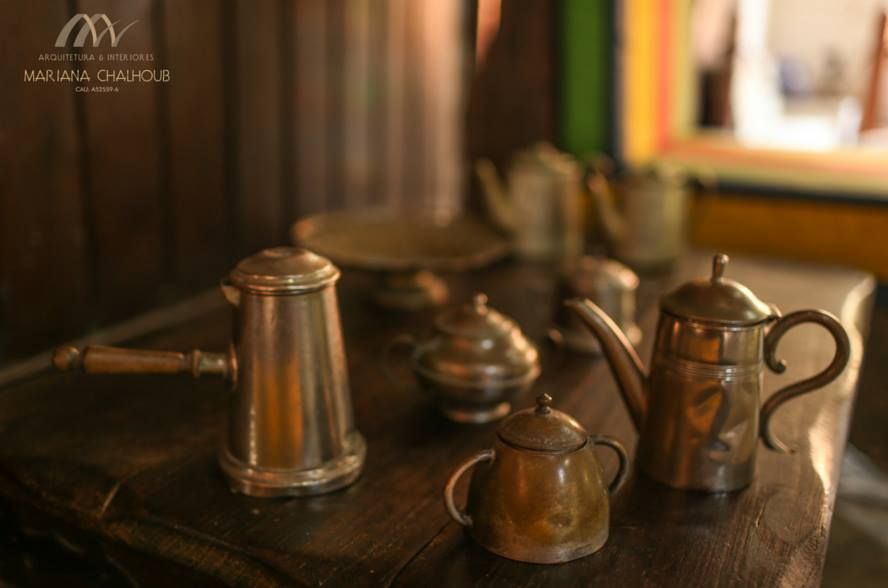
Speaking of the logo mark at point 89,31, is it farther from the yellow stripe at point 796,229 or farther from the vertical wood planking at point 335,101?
the yellow stripe at point 796,229

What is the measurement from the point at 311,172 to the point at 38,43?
0.79m

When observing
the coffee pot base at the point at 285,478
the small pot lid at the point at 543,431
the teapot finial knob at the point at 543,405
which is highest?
the teapot finial knob at the point at 543,405

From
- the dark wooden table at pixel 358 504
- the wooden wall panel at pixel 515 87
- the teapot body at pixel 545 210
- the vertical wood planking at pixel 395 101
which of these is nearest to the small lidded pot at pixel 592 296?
the dark wooden table at pixel 358 504

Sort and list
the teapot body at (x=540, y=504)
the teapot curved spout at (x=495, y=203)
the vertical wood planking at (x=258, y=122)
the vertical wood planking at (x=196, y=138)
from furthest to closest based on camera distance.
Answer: the teapot curved spout at (x=495, y=203) → the vertical wood planking at (x=258, y=122) → the vertical wood planking at (x=196, y=138) → the teapot body at (x=540, y=504)

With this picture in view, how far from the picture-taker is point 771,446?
3.64 ft

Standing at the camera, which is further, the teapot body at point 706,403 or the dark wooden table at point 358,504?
the teapot body at point 706,403

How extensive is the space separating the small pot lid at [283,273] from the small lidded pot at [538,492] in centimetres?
26

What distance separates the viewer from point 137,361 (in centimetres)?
96

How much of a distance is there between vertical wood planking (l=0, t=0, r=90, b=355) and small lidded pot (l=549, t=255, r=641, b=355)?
32.1 inches

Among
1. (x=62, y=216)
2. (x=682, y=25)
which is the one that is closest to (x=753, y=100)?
(x=682, y=25)

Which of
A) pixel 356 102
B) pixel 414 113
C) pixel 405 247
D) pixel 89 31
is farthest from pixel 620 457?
pixel 414 113

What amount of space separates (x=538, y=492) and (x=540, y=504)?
0.04 feet

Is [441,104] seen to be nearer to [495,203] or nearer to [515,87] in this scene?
[515,87]

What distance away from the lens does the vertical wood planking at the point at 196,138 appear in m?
1.59
